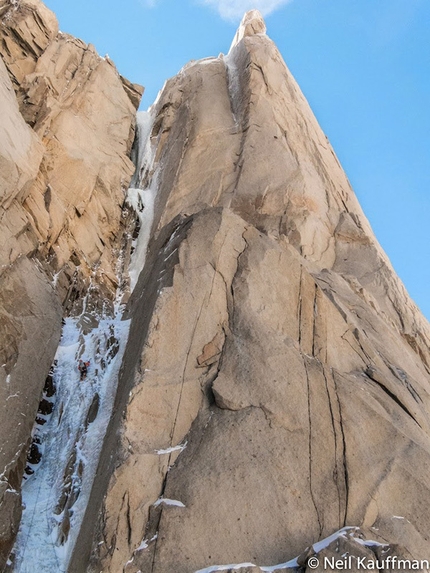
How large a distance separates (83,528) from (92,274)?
645 inches

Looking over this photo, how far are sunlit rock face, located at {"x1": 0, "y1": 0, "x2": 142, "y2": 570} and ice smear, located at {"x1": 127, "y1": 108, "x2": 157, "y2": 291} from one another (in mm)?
1028

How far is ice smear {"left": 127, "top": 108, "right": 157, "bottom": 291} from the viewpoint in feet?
112

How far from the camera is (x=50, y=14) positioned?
42219 millimetres

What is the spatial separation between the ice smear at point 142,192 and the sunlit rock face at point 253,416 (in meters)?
9.39

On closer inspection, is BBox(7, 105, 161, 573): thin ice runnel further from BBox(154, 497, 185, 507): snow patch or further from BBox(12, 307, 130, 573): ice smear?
BBox(154, 497, 185, 507): snow patch

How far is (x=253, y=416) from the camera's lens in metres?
16.5

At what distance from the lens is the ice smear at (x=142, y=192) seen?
1348 inches

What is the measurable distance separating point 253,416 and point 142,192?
78.9 feet

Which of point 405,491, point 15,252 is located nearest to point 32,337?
point 15,252

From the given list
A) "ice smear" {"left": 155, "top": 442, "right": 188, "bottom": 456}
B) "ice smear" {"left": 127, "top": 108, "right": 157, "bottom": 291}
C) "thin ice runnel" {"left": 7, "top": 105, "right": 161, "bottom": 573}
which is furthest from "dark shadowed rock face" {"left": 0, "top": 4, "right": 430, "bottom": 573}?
"ice smear" {"left": 127, "top": 108, "right": 157, "bottom": 291}

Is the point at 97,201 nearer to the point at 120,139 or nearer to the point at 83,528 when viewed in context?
the point at 120,139

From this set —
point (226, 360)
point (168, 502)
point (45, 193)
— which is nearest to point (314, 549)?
point (168, 502)

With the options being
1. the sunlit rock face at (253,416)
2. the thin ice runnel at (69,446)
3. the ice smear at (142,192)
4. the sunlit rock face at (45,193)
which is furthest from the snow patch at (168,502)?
the ice smear at (142,192)

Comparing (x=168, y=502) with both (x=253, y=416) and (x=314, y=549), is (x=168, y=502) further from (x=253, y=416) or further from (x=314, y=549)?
(x=314, y=549)
